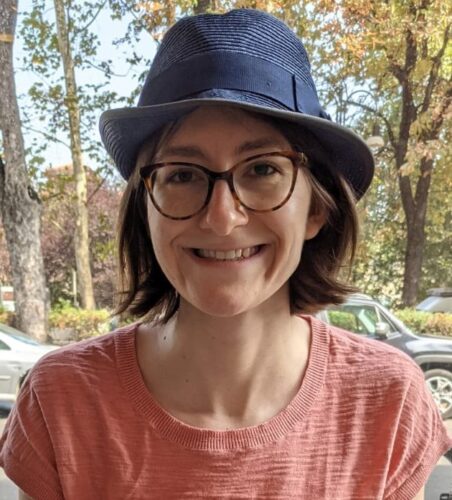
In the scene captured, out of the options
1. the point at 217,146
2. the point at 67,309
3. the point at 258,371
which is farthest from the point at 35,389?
the point at 67,309

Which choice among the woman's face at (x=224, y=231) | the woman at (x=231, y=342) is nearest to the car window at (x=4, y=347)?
the woman at (x=231, y=342)

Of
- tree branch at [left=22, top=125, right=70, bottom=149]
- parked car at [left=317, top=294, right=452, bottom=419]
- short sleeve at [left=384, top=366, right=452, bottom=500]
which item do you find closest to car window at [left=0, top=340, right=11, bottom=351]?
tree branch at [left=22, top=125, right=70, bottom=149]

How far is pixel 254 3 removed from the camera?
1272mm

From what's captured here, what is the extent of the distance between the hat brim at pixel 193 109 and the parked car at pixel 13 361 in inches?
29.4

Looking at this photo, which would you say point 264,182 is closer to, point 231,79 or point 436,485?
point 231,79

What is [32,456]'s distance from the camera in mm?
713

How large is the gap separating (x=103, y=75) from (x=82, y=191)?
1.03ft

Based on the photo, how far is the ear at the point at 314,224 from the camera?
2.43 ft

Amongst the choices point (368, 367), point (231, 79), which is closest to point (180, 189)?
point (231, 79)

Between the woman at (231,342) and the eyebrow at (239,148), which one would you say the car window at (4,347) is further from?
the eyebrow at (239,148)

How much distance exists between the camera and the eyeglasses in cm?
64

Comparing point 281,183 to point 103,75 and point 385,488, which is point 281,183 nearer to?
point 385,488

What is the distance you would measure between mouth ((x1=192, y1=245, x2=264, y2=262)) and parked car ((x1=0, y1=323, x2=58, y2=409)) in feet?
2.80

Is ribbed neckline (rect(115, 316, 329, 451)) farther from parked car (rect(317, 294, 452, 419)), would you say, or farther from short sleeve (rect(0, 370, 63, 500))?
parked car (rect(317, 294, 452, 419))
